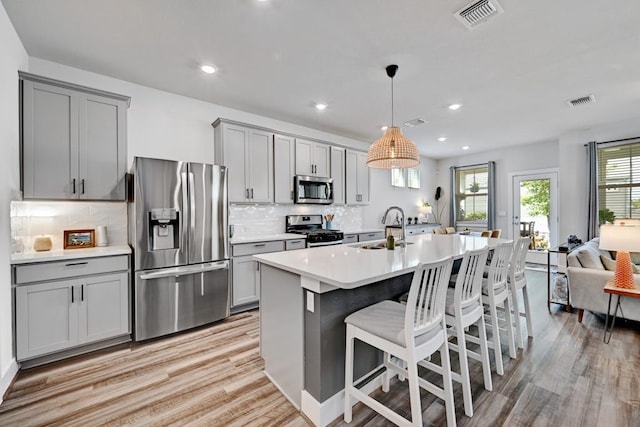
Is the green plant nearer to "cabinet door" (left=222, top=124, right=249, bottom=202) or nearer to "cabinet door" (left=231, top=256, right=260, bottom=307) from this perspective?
"cabinet door" (left=231, top=256, right=260, bottom=307)

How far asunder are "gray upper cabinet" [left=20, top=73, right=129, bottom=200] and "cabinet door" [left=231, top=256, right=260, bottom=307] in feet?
4.77

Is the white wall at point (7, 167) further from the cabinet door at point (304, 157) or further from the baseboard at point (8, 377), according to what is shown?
the cabinet door at point (304, 157)

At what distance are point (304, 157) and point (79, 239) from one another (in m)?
2.98

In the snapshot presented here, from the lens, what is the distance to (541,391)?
78.2 inches

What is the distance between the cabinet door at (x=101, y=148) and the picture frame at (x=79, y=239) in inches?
15.5

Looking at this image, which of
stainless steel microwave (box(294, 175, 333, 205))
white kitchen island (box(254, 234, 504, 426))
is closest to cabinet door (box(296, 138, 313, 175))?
stainless steel microwave (box(294, 175, 333, 205))

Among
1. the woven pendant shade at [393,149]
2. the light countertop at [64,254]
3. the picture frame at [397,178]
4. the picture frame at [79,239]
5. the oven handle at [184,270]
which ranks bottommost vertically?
the oven handle at [184,270]

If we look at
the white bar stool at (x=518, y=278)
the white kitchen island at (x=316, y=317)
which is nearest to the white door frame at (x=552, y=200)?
the white bar stool at (x=518, y=278)

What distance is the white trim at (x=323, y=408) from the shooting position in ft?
5.54

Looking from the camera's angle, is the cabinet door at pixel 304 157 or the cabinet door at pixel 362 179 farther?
the cabinet door at pixel 362 179

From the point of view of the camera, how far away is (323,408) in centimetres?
169

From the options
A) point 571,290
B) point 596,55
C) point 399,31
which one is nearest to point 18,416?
point 399,31

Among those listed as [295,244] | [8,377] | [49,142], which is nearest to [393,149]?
[295,244]

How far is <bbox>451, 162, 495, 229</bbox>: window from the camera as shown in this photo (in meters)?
6.75
